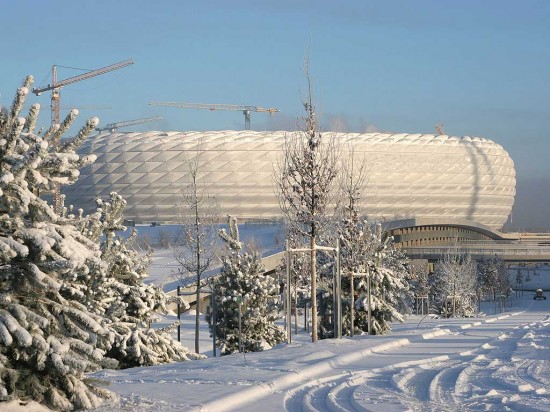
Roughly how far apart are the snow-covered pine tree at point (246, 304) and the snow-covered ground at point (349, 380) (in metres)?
5.83

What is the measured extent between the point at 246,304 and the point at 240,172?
89.7 meters

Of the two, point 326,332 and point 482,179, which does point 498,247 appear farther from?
point 326,332

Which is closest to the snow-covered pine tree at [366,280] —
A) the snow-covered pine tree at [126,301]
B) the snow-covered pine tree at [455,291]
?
the snow-covered pine tree at [126,301]

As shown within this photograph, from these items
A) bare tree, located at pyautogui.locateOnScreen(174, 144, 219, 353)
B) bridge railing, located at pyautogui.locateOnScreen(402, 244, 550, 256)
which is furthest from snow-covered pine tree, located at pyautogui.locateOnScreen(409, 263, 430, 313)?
bare tree, located at pyautogui.locateOnScreen(174, 144, 219, 353)

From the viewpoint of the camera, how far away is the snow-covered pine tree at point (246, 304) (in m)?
24.2

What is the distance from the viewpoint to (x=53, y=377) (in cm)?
877

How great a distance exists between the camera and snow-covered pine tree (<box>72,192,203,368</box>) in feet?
53.5

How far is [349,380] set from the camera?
40.8 ft

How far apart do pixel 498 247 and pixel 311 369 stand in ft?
299

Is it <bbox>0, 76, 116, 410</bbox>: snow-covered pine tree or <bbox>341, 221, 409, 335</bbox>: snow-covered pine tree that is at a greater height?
<bbox>0, 76, 116, 410</bbox>: snow-covered pine tree

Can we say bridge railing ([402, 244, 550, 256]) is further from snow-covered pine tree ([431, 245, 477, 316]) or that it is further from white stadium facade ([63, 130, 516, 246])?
snow-covered pine tree ([431, 245, 477, 316])

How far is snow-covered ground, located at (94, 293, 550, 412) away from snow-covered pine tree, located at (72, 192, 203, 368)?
2.06 metres

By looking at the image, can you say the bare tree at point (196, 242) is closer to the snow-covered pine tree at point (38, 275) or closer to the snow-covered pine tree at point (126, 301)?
the snow-covered pine tree at point (126, 301)

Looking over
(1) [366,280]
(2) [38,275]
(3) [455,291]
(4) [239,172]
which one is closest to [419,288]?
(3) [455,291]
